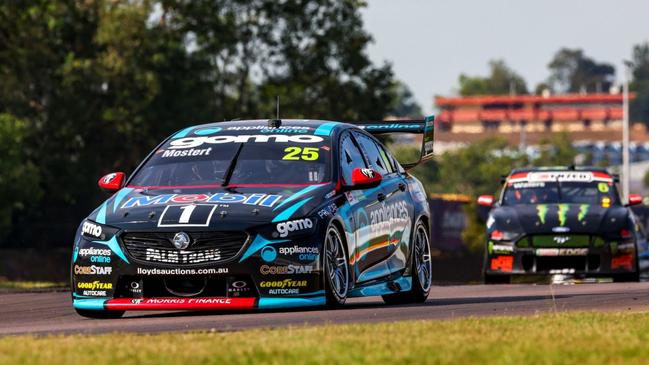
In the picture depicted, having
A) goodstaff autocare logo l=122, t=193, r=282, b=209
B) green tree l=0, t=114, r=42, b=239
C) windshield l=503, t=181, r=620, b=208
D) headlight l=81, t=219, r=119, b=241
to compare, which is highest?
goodstaff autocare logo l=122, t=193, r=282, b=209

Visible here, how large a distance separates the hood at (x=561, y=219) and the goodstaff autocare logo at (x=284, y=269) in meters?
10.2

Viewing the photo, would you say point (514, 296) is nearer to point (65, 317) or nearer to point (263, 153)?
point (263, 153)

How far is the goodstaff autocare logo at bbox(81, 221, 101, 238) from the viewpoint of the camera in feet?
41.3

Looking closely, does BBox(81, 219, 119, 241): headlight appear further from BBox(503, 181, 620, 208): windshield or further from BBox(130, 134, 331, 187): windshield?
BBox(503, 181, 620, 208): windshield

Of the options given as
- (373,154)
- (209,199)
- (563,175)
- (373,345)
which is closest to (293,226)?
(209,199)

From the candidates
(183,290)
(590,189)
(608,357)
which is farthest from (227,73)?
(608,357)

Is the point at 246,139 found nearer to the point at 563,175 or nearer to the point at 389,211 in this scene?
the point at 389,211

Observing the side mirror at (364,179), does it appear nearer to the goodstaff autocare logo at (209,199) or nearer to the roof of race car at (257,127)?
the roof of race car at (257,127)

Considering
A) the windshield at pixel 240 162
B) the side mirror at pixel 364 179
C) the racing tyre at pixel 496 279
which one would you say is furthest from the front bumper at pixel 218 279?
the racing tyre at pixel 496 279

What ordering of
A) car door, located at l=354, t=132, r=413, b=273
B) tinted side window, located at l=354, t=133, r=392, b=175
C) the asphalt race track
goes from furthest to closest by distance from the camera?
tinted side window, located at l=354, t=133, r=392, b=175 < car door, located at l=354, t=132, r=413, b=273 < the asphalt race track

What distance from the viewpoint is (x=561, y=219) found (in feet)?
73.3

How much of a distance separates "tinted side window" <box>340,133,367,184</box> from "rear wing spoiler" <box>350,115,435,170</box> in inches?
55.8

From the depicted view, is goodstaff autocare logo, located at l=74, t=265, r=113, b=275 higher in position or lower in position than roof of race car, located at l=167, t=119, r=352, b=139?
lower

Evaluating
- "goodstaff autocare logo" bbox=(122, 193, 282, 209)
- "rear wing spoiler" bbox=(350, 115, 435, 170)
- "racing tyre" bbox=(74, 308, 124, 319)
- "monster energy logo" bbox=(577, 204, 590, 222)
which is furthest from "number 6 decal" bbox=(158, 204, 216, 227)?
"monster energy logo" bbox=(577, 204, 590, 222)
